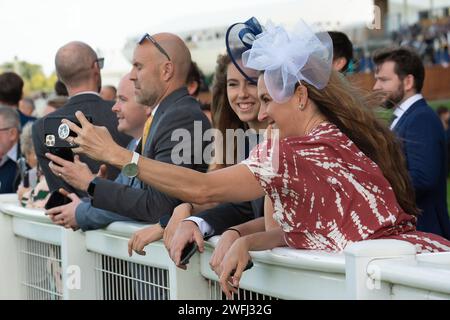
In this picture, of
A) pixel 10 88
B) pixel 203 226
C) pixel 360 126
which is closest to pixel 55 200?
pixel 203 226

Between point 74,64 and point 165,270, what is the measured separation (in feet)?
7.57

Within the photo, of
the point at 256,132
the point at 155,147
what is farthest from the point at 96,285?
the point at 256,132

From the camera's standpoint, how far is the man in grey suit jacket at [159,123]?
4152 millimetres

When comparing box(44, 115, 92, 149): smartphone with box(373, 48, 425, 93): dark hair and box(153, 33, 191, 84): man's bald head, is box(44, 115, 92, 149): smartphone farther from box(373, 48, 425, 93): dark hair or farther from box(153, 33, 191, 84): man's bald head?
box(373, 48, 425, 93): dark hair

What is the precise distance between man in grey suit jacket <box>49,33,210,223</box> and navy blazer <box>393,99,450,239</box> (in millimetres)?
1430

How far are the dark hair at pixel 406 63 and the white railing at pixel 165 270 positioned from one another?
2310 mm

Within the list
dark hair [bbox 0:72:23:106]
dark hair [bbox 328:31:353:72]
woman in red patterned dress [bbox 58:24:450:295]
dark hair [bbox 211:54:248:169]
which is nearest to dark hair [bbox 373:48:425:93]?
dark hair [bbox 328:31:353:72]

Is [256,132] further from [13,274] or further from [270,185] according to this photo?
[13,274]

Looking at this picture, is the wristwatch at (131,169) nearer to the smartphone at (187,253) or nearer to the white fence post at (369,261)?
the smartphone at (187,253)

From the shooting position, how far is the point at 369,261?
248cm

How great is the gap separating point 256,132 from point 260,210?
16.0 inches

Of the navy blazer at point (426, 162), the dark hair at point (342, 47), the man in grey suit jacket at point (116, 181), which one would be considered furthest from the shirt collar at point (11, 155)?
the navy blazer at point (426, 162)
